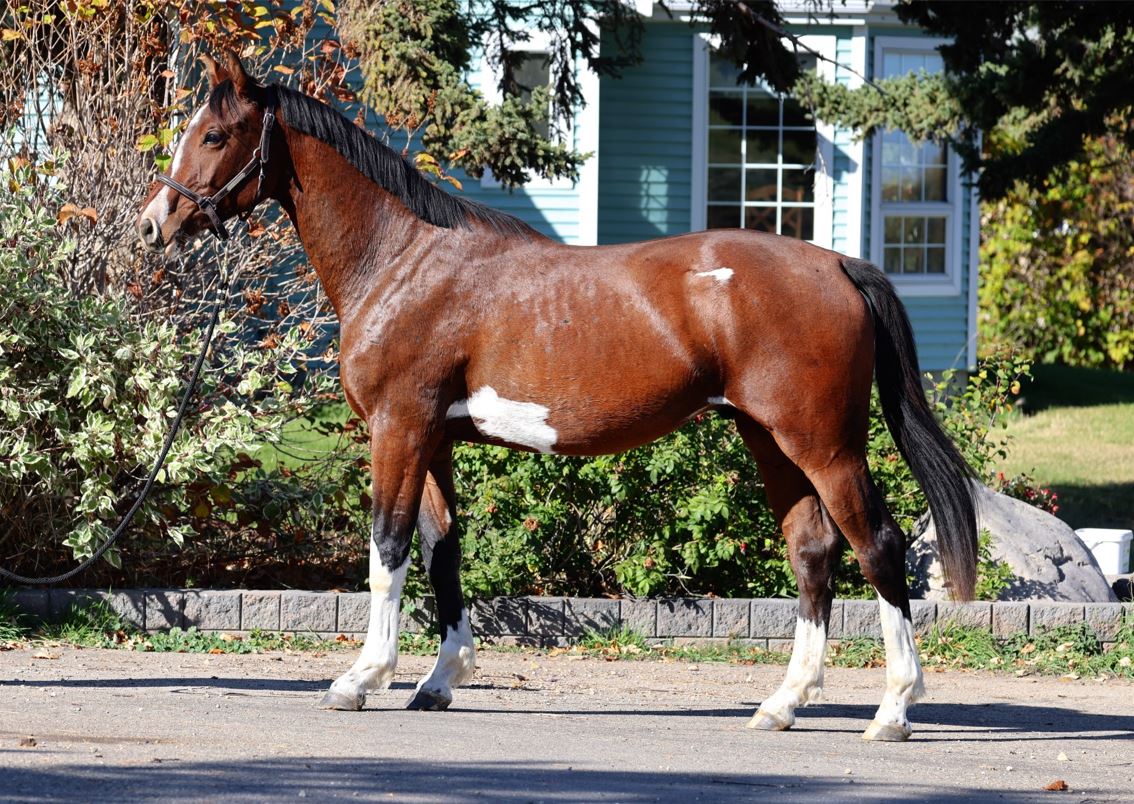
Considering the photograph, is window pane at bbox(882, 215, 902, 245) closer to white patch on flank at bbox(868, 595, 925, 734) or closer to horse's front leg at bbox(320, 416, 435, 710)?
white patch on flank at bbox(868, 595, 925, 734)

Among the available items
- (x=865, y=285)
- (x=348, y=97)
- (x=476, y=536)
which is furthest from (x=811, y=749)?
(x=348, y=97)

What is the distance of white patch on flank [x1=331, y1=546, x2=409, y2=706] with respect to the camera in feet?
19.8

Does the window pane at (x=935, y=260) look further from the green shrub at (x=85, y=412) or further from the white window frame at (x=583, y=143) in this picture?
the green shrub at (x=85, y=412)

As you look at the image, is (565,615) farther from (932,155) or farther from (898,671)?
(932,155)

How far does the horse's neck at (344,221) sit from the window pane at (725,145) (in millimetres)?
12510

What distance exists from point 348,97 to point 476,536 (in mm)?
2794

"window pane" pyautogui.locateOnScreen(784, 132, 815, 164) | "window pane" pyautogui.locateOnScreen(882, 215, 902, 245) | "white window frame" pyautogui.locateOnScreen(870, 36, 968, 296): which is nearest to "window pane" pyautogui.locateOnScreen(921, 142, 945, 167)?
"white window frame" pyautogui.locateOnScreen(870, 36, 968, 296)

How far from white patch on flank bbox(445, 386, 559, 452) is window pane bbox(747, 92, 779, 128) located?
12.9 meters

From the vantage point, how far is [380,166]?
6.29 m

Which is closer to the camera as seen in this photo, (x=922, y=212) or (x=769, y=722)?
(x=769, y=722)

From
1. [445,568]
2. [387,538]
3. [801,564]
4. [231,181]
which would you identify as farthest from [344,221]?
[801,564]

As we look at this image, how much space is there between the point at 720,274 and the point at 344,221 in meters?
1.61

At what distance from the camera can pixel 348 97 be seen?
8969 mm

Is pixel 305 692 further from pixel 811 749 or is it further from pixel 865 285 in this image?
pixel 865 285
